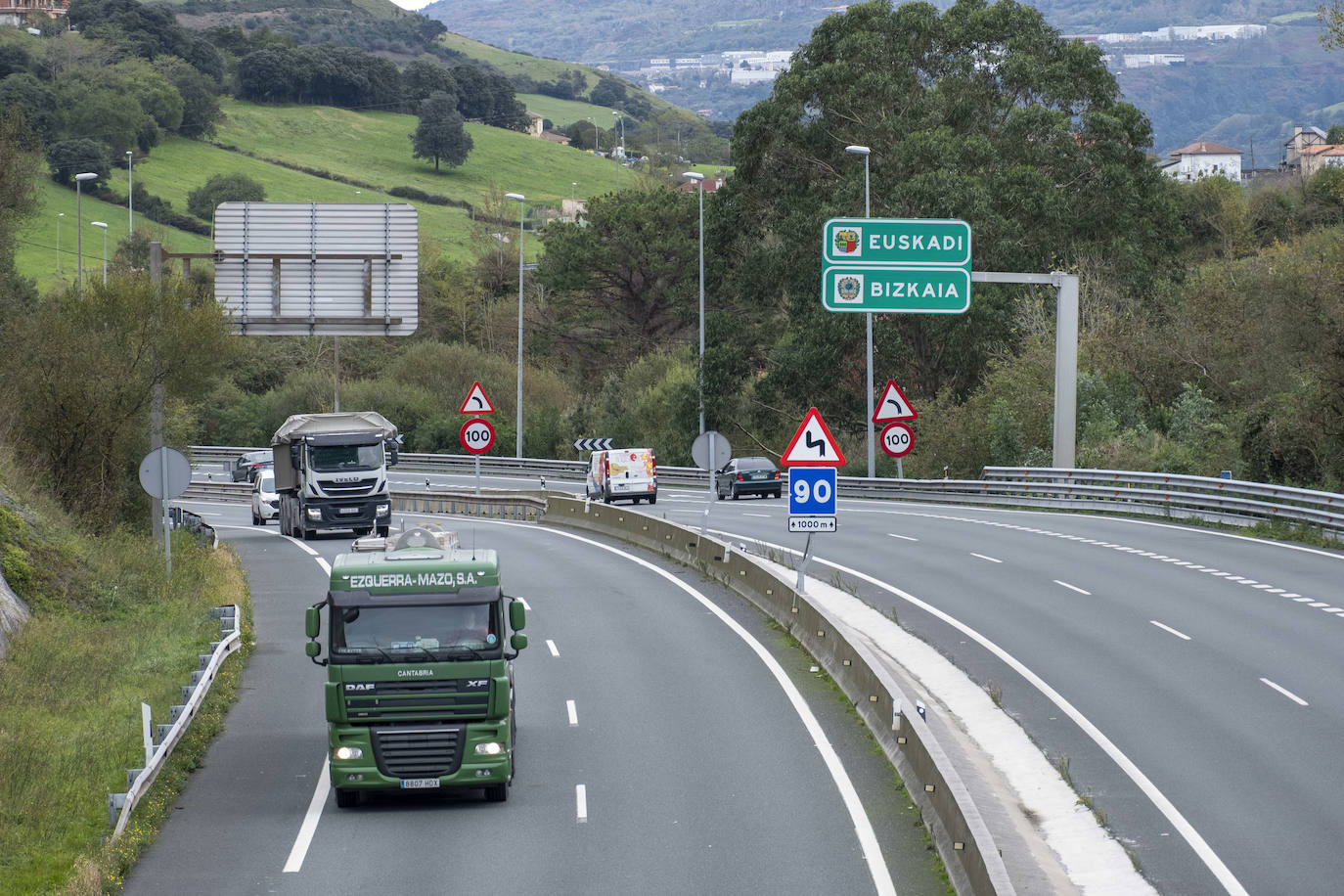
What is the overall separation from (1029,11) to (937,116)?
6.57m

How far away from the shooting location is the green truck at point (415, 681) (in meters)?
14.1

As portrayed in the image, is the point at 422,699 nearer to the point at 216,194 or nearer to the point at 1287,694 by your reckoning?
the point at 1287,694

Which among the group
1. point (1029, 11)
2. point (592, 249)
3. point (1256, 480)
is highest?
point (1029, 11)

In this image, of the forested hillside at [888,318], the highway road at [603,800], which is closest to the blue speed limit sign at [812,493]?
the highway road at [603,800]

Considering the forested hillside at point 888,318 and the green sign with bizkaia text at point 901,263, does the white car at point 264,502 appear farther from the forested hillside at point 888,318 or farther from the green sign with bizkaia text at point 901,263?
the green sign with bizkaia text at point 901,263

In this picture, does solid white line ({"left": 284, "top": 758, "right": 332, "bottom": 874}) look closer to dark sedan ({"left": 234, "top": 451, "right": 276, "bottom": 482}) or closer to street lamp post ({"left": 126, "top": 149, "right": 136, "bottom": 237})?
street lamp post ({"left": 126, "top": 149, "right": 136, "bottom": 237})

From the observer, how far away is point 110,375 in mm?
33250

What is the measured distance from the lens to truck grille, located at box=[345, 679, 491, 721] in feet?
46.2

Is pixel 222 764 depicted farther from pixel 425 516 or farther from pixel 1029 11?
pixel 1029 11

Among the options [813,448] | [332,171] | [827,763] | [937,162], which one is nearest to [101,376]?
[813,448]

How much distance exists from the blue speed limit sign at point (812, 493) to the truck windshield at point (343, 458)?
66.9ft

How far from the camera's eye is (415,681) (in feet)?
46.3

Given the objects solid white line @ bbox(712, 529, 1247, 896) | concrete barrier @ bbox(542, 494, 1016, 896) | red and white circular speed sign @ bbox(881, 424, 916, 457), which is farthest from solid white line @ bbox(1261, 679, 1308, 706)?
red and white circular speed sign @ bbox(881, 424, 916, 457)

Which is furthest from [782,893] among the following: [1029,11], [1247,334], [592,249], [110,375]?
[592,249]
